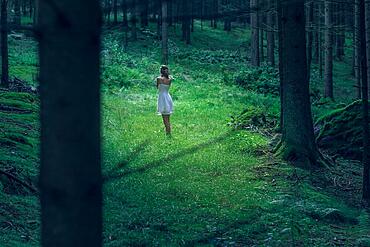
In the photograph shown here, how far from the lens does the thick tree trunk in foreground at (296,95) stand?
14.2 metres

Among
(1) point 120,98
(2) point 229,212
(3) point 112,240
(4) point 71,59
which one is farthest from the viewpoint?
(1) point 120,98

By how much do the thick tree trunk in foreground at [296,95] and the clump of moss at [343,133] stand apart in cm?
207

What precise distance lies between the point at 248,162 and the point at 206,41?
4705cm

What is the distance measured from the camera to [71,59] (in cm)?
189

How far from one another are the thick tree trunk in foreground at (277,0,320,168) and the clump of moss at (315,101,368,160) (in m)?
2.07

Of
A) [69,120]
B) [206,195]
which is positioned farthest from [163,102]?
[69,120]

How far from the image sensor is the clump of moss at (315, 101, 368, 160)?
53.1ft

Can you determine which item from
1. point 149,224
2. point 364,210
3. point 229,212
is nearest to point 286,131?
point 364,210

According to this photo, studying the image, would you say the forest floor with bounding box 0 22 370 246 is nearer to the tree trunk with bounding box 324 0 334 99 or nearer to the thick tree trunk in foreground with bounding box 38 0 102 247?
the thick tree trunk in foreground with bounding box 38 0 102 247

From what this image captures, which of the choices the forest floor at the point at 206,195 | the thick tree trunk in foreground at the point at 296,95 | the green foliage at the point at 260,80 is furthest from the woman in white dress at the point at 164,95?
the green foliage at the point at 260,80

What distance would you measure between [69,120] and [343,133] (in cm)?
1525

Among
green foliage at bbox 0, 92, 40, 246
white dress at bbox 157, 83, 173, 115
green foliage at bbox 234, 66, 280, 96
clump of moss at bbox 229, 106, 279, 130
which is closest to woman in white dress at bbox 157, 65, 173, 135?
white dress at bbox 157, 83, 173, 115

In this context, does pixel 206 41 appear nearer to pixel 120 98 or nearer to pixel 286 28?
pixel 120 98

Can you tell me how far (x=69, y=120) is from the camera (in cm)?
189
